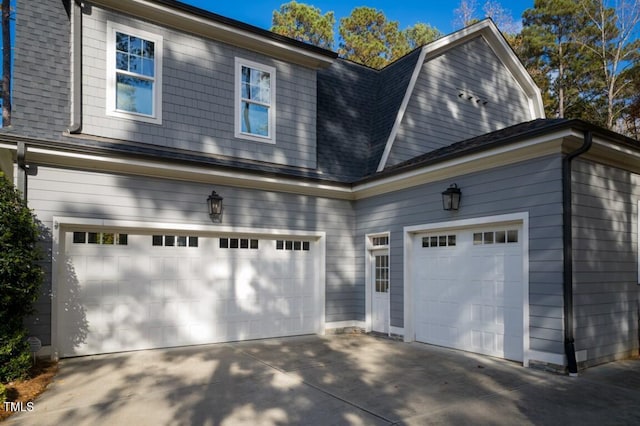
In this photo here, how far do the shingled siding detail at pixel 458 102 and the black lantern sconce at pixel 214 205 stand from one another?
13.4 ft

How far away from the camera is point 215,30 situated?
8.17 meters

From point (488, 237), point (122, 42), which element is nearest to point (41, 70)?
point (122, 42)

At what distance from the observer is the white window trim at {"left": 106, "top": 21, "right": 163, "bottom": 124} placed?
730 centimetres

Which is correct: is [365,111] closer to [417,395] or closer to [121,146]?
[121,146]

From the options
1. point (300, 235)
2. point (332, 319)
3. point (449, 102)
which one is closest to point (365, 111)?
point (449, 102)

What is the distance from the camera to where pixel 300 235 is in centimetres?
873

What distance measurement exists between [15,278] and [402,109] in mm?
8069

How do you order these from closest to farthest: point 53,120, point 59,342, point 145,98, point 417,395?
1. point 417,395
2. point 59,342
3. point 53,120
4. point 145,98

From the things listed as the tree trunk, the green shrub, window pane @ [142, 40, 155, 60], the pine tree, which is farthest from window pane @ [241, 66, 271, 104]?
the pine tree

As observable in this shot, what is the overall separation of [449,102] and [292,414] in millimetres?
8996

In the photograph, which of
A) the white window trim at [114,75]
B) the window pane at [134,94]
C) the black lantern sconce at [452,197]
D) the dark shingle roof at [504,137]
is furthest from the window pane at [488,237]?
the window pane at [134,94]

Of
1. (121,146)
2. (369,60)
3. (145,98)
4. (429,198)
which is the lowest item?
(429,198)

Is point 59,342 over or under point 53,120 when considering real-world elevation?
under

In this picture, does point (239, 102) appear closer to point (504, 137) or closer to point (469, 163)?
point (469, 163)
